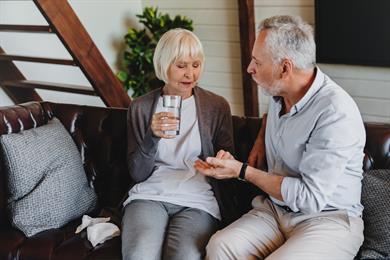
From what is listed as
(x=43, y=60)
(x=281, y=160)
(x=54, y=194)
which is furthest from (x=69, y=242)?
(x=43, y=60)

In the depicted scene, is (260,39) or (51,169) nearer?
(260,39)

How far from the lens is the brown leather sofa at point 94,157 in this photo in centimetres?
211

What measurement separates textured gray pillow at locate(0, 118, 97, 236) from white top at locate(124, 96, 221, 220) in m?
0.28

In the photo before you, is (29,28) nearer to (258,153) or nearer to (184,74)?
(184,74)

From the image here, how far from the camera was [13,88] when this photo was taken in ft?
12.1

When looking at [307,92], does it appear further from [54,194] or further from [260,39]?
[54,194]

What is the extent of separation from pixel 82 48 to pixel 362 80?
2048mm

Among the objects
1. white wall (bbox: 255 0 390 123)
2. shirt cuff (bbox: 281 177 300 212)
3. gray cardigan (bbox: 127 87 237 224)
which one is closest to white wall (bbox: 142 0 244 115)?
white wall (bbox: 255 0 390 123)

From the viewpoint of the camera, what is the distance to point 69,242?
2162mm

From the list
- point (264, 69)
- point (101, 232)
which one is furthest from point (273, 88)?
point (101, 232)

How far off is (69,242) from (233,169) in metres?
0.79

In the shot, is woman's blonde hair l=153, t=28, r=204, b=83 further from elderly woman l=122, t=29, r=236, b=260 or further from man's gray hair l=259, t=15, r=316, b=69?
man's gray hair l=259, t=15, r=316, b=69

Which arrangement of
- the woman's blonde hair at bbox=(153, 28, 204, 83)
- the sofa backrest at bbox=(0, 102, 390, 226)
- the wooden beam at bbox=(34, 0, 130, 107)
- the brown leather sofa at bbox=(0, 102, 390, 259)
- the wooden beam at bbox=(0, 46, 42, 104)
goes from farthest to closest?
1. the wooden beam at bbox=(0, 46, 42, 104)
2. the wooden beam at bbox=(34, 0, 130, 107)
3. the sofa backrest at bbox=(0, 102, 390, 226)
4. the woman's blonde hair at bbox=(153, 28, 204, 83)
5. the brown leather sofa at bbox=(0, 102, 390, 259)

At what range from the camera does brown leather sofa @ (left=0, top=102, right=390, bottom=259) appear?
6.91 ft
